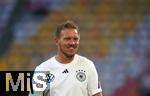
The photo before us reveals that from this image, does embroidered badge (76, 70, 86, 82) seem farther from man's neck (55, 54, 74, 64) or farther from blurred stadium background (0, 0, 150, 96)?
blurred stadium background (0, 0, 150, 96)

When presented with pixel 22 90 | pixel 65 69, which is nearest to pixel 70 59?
pixel 65 69

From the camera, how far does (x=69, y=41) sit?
3.12 metres

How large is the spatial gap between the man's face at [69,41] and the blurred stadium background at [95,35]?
453 centimetres

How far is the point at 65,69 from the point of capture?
3158 millimetres

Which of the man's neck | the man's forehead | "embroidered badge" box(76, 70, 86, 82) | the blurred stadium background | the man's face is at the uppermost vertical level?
the blurred stadium background

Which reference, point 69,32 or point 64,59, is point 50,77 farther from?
point 69,32

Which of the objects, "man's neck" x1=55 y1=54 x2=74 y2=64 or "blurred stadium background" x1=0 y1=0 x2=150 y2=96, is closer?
"man's neck" x1=55 y1=54 x2=74 y2=64

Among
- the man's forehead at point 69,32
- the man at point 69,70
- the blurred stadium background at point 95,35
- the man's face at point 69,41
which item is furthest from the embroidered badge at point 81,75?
the blurred stadium background at point 95,35

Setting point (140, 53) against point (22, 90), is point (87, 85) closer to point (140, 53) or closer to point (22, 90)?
point (22, 90)

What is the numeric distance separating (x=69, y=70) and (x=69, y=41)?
0.61ft

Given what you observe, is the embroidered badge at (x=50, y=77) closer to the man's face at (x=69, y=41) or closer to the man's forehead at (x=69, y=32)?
the man's face at (x=69, y=41)

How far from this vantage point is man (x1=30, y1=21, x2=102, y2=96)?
3105 millimetres

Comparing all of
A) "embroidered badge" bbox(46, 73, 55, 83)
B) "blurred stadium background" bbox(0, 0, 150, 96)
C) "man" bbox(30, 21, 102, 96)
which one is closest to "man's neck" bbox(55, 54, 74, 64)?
"man" bbox(30, 21, 102, 96)

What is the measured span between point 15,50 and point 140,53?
6.33 feet
